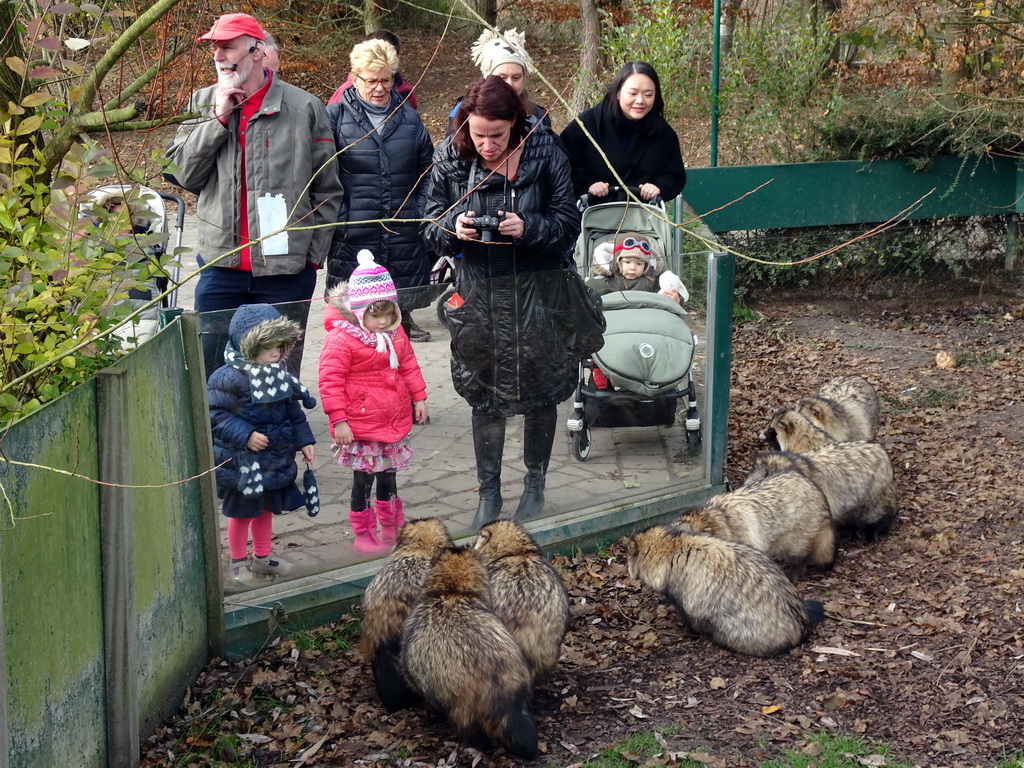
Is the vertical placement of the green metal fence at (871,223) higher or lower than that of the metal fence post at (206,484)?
higher

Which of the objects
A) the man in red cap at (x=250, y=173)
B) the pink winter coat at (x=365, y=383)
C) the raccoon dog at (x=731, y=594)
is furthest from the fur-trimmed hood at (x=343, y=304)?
the raccoon dog at (x=731, y=594)

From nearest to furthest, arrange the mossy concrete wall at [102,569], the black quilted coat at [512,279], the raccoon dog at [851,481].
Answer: the mossy concrete wall at [102,569] → the black quilted coat at [512,279] → the raccoon dog at [851,481]

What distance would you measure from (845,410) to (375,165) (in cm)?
345

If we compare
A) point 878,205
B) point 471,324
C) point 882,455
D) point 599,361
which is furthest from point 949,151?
point 471,324

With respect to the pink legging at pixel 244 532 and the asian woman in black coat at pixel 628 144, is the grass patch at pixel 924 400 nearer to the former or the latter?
the asian woman in black coat at pixel 628 144

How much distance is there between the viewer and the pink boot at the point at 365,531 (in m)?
5.24

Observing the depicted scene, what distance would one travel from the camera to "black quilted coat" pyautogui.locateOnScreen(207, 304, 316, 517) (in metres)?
4.67

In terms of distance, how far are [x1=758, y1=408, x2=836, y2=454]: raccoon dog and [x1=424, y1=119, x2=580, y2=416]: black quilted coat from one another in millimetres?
1764

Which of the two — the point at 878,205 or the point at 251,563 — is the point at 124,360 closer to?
the point at 251,563

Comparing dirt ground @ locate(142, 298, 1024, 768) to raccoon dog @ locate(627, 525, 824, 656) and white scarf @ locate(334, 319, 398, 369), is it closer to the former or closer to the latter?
raccoon dog @ locate(627, 525, 824, 656)

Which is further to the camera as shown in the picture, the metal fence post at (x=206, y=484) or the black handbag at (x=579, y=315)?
the black handbag at (x=579, y=315)

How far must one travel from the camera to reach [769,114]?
12.2m

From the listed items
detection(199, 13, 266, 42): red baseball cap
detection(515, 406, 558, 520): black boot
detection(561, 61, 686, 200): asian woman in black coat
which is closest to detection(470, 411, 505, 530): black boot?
detection(515, 406, 558, 520): black boot

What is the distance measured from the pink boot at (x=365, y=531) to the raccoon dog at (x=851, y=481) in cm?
210
